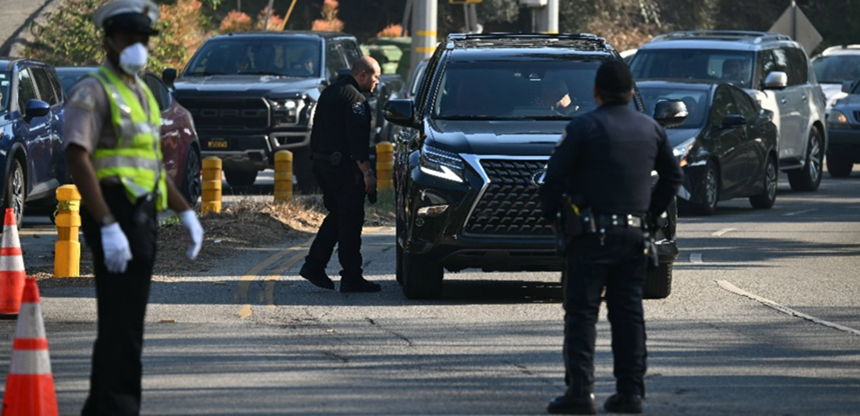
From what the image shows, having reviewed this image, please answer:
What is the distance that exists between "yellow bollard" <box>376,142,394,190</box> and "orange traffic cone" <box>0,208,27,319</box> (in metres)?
11.2

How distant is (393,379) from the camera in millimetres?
9273

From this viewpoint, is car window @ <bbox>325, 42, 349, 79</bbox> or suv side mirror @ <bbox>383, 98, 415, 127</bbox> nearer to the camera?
suv side mirror @ <bbox>383, 98, 415, 127</bbox>

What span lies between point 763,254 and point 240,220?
5254 millimetres

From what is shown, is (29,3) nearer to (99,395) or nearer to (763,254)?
(763,254)

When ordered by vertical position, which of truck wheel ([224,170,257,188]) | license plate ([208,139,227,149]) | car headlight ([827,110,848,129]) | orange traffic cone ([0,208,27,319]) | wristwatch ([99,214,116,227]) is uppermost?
wristwatch ([99,214,116,227])

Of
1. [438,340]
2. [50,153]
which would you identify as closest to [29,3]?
[50,153]

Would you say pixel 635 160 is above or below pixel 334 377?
above

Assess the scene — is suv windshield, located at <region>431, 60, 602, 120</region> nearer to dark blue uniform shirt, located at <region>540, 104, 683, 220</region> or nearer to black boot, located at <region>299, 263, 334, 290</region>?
black boot, located at <region>299, 263, 334, 290</region>

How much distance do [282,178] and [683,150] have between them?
4.45 m

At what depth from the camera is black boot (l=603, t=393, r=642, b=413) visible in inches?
322

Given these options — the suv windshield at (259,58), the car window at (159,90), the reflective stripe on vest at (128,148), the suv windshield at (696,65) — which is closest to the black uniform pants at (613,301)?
the reflective stripe on vest at (128,148)

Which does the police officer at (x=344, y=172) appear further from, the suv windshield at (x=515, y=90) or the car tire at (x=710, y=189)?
the car tire at (x=710, y=189)

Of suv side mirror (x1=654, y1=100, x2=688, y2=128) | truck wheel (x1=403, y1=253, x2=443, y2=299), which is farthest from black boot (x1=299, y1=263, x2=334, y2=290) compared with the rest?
suv side mirror (x1=654, y1=100, x2=688, y2=128)

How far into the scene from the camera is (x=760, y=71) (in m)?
23.7
